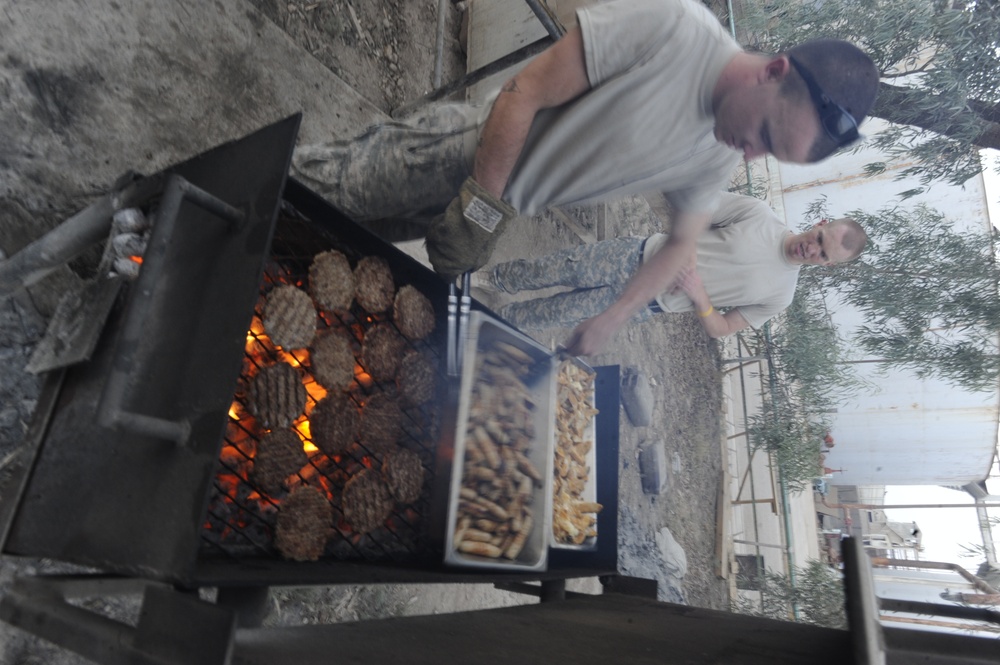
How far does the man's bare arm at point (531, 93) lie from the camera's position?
1850 mm

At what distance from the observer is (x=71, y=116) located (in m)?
2.41

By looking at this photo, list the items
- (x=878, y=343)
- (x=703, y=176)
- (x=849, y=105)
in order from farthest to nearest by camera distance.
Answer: (x=878, y=343) < (x=703, y=176) < (x=849, y=105)

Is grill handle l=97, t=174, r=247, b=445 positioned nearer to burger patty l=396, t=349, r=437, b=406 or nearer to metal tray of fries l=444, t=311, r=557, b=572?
burger patty l=396, t=349, r=437, b=406

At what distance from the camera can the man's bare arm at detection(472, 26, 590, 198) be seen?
1.85 meters

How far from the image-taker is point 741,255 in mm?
3730

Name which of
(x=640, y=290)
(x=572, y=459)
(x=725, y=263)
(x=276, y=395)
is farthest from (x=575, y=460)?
(x=276, y=395)

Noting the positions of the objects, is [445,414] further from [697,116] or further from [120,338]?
[697,116]

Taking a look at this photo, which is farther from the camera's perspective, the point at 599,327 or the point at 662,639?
the point at 599,327

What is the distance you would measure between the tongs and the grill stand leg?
134cm

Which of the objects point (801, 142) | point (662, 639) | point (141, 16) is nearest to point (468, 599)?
point (662, 639)

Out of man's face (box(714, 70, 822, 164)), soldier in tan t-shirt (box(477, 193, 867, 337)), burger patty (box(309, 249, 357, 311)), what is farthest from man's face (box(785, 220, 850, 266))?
burger patty (box(309, 249, 357, 311))

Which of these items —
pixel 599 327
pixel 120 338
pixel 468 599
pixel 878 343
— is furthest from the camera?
pixel 878 343

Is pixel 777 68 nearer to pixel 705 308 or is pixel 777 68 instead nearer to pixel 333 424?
pixel 333 424

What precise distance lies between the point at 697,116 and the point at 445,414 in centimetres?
153
